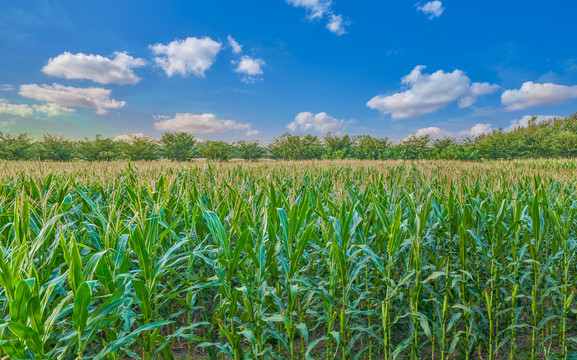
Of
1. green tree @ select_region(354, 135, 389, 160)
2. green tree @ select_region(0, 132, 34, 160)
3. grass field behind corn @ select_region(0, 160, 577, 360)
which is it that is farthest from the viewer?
green tree @ select_region(354, 135, 389, 160)

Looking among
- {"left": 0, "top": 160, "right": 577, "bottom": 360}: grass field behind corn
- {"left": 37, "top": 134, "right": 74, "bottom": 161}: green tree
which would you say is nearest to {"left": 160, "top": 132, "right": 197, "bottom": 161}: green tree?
{"left": 37, "top": 134, "right": 74, "bottom": 161}: green tree

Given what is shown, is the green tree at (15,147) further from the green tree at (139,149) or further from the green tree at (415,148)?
the green tree at (415,148)

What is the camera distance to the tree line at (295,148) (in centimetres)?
3266

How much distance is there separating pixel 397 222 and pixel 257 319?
1.18 m

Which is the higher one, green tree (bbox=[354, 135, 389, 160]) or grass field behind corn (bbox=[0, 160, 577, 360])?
green tree (bbox=[354, 135, 389, 160])

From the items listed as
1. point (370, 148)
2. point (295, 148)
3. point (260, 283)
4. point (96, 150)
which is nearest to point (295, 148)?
point (295, 148)

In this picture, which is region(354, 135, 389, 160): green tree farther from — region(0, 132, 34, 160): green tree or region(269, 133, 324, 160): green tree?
region(0, 132, 34, 160): green tree

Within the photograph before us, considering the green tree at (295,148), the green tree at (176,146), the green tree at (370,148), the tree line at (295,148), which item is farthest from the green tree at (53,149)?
the green tree at (370,148)

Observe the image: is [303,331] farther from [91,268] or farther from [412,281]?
[91,268]

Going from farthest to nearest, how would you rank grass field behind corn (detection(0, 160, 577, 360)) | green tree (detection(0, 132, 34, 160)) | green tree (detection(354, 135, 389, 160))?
green tree (detection(354, 135, 389, 160)) < green tree (detection(0, 132, 34, 160)) < grass field behind corn (detection(0, 160, 577, 360))

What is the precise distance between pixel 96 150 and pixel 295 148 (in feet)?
83.5

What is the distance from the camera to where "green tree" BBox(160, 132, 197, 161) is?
122 ft

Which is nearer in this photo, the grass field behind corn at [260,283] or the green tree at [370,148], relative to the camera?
the grass field behind corn at [260,283]

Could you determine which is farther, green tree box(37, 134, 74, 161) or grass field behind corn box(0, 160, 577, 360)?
green tree box(37, 134, 74, 161)
